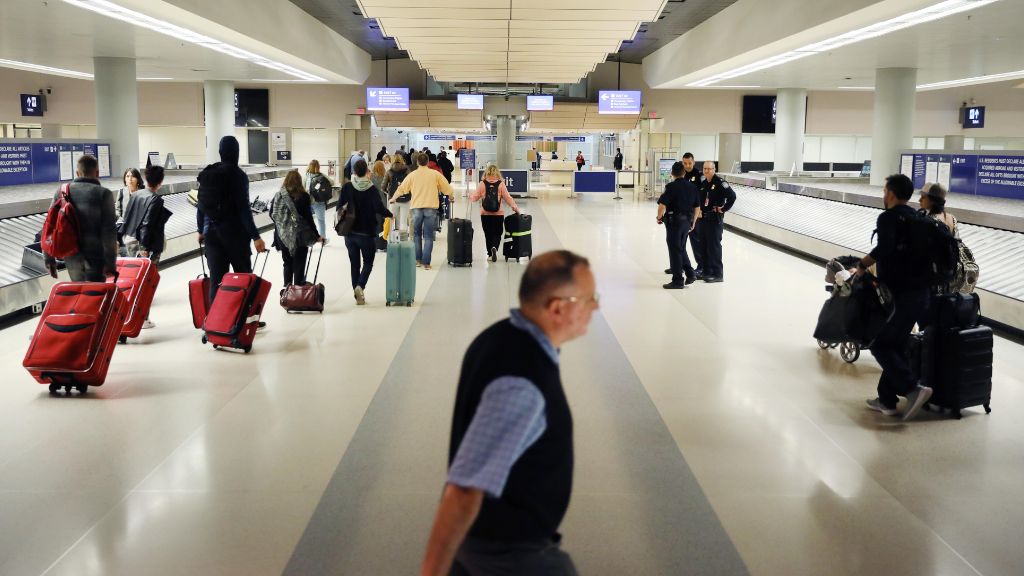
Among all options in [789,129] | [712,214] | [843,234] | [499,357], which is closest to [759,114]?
[789,129]

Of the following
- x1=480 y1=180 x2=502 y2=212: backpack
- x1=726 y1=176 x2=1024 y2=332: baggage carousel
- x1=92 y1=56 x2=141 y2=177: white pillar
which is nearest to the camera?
x1=726 y1=176 x2=1024 y2=332: baggage carousel

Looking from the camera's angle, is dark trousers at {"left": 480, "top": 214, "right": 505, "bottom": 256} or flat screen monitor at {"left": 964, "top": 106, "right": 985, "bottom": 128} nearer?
dark trousers at {"left": 480, "top": 214, "right": 505, "bottom": 256}

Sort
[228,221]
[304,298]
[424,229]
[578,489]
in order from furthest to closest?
[424,229] < [304,298] < [228,221] < [578,489]

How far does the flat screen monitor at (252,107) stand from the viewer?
3575 centimetres

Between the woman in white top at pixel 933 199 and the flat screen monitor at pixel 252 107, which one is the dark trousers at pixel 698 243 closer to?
the woman in white top at pixel 933 199

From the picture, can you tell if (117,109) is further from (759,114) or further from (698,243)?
(759,114)

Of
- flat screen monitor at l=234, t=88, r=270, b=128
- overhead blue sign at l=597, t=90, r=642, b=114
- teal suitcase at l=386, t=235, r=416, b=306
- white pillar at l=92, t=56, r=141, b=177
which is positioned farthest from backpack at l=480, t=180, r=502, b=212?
flat screen monitor at l=234, t=88, r=270, b=128

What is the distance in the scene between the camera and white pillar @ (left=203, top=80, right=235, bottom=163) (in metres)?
27.1

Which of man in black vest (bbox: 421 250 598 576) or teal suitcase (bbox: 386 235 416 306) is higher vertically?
man in black vest (bbox: 421 250 598 576)

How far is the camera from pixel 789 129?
92.5ft

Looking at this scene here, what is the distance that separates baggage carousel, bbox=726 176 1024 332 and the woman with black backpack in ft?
18.1

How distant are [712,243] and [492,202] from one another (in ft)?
11.3

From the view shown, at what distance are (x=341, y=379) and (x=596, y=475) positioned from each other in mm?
2857

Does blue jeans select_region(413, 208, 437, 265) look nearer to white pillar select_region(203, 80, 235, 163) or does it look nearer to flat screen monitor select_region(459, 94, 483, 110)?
white pillar select_region(203, 80, 235, 163)
